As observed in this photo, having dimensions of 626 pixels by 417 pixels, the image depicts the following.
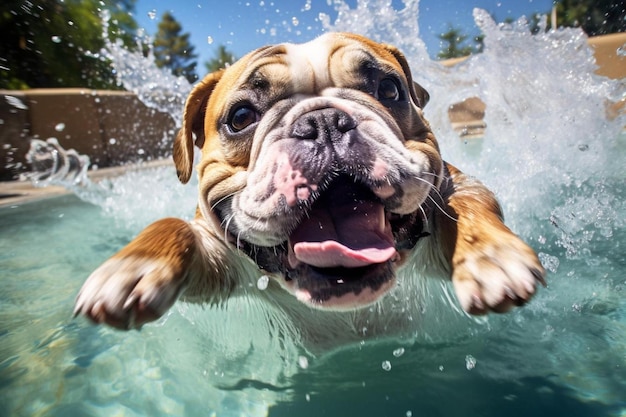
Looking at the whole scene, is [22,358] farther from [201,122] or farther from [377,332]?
[377,332]

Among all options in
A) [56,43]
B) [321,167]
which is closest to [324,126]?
[321,167]

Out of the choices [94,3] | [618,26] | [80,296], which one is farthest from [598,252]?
[94,3]

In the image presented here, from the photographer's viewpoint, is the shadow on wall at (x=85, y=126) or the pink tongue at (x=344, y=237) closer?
the pink tongue at (x=344, y=237)

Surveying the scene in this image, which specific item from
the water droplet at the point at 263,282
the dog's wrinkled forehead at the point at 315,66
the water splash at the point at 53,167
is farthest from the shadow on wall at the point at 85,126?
the dog's wrinkled forehead at the point at 315,66

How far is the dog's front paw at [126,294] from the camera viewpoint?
1784 millimetres

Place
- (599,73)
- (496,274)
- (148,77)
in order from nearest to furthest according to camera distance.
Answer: (496,274) < (148,77) < (599,73)

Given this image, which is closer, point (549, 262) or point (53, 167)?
point (549, 262)

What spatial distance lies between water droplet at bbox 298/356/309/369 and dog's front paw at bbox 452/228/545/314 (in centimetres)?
101

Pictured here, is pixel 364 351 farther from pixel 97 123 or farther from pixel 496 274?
pixel 97 123

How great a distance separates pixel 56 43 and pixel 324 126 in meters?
13.5

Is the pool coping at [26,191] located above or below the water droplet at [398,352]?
below

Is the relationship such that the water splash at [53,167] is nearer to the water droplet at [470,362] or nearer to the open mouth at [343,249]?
the open mouth at [343,249]

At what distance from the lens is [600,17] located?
33.2 feet

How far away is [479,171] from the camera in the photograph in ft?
17.6
